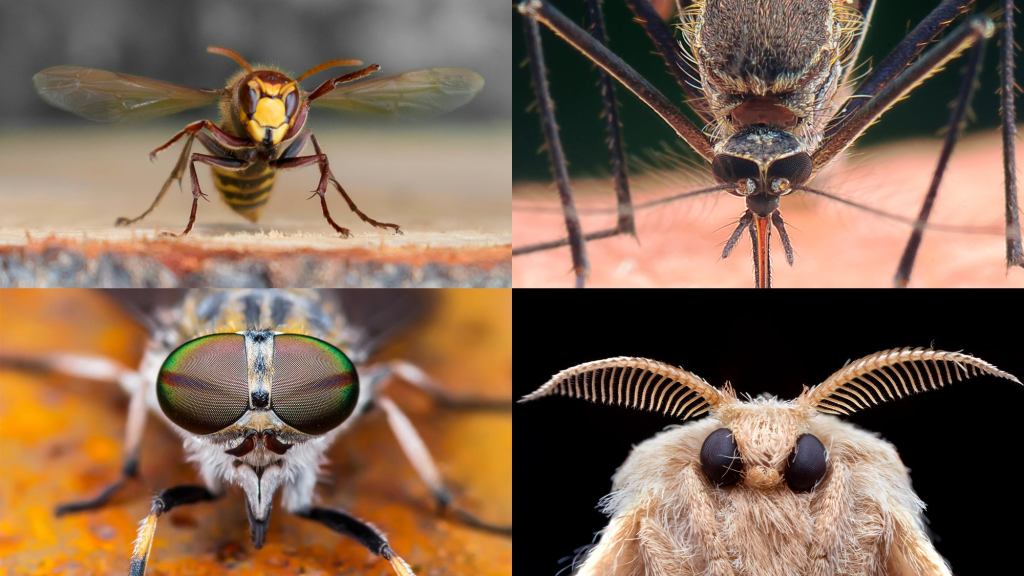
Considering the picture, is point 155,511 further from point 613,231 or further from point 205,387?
point 613,231

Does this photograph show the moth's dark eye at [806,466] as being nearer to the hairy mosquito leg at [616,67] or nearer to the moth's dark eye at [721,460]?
the moth's dark eye at [721,460]

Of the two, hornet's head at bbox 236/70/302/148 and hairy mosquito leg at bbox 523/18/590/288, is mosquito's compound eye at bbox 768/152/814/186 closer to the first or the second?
hairy mosquito leg at bbox 523/18/590/288

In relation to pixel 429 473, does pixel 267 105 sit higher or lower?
higher

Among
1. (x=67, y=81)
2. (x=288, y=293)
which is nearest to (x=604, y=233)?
(x=288, y=293)

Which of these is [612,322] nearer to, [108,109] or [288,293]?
[288,293]

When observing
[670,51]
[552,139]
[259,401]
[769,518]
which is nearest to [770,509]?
[769,518]

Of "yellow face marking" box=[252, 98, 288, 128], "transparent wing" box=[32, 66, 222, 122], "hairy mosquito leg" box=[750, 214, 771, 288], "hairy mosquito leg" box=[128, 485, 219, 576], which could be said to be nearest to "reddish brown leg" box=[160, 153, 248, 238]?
"yellow face marking" box=[252, 98, 288, 128]

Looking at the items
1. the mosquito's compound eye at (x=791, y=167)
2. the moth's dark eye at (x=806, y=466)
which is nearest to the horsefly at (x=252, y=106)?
the mosquito's compound eye at (x=791, y=167)
